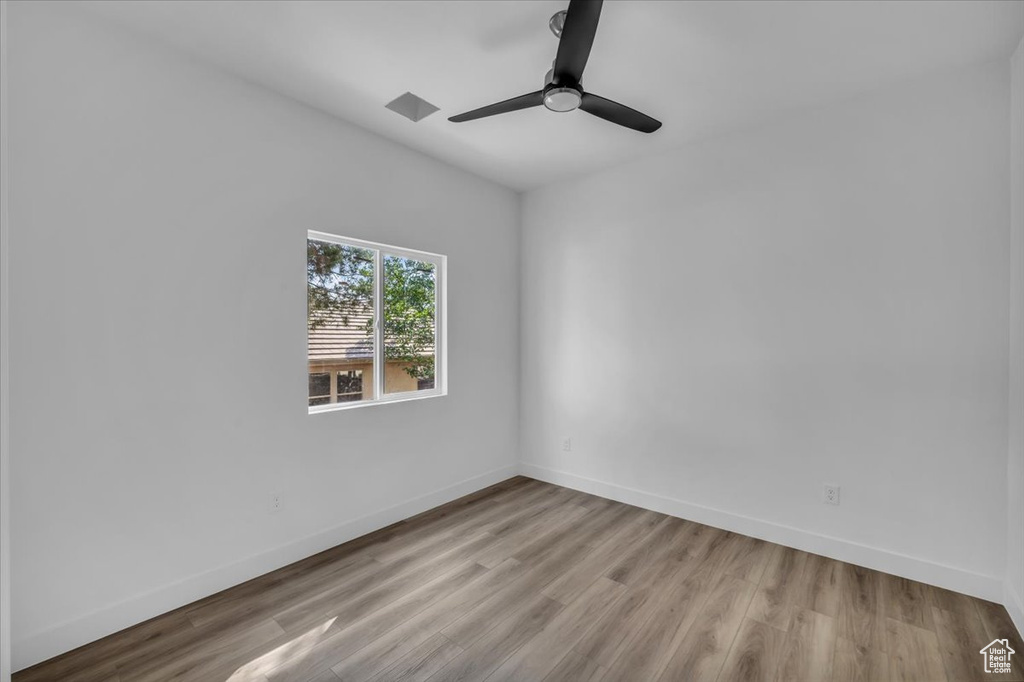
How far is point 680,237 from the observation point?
334 centimetres

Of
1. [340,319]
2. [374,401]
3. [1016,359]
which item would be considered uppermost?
[340,319]

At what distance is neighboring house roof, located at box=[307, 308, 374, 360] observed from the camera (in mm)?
2881

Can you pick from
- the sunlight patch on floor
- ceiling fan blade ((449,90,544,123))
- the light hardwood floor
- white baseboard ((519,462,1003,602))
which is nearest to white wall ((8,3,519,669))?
the light hardwood floor

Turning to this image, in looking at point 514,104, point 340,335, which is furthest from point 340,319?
point 514,104

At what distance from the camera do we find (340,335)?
3.02 meters

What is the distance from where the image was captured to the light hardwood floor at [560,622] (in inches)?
71.4

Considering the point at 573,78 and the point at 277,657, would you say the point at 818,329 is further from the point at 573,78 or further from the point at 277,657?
the point at 277,657

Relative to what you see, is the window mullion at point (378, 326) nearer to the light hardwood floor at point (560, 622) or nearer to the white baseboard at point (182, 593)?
the white baseboard at point (182, 593)

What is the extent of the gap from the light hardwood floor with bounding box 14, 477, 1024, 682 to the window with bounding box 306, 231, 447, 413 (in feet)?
3.43

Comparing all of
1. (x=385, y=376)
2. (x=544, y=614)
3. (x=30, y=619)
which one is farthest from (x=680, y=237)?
(x=30, y=619)

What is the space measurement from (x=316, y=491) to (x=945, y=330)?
3654mm

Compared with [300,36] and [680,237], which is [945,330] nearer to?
[680,237]

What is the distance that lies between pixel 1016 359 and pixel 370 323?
356 cm

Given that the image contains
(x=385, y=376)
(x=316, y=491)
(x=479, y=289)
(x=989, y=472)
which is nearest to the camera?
(x=989, y=472)
